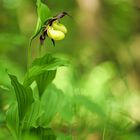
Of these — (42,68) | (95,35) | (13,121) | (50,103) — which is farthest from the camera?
(95,35)

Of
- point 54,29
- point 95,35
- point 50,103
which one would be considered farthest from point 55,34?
point 95,35

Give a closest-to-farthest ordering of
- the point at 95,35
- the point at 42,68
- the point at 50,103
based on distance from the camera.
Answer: the point at 42,68 < the point at 50,103 < the point at 95,35

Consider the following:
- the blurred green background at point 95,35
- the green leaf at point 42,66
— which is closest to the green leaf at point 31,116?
the green leaf at point 42,66

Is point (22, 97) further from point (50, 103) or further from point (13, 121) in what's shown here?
point (50, 103)

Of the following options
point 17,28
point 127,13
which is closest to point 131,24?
point 127,13

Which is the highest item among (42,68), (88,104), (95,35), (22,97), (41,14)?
(41,14)
